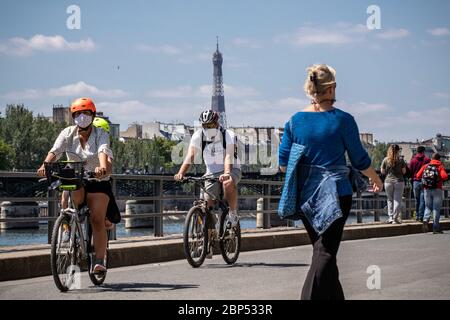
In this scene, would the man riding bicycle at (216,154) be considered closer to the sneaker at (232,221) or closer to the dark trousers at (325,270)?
the sneaker at (232,221)

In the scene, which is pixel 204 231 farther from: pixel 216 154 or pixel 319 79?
pixel 319 79

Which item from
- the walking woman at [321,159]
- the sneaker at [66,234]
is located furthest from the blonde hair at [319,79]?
the sneaker at [66,234]

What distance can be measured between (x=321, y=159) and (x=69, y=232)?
118 inches

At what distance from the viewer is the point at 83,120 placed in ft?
26.9

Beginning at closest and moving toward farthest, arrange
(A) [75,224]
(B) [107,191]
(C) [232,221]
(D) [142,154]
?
(A) [75,224] → (B) [107,191] → (C) [232,221] → (D) [142,154]

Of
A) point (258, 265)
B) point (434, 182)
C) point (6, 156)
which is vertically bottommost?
point (258, 265)

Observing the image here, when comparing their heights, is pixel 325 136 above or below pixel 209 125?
below

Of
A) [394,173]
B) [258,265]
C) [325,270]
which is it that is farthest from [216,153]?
[394,173]

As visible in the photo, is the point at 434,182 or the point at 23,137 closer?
the point at 434,182

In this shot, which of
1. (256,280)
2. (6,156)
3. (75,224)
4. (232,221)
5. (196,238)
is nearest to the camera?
(75,224)

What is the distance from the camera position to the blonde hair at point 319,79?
5895mm

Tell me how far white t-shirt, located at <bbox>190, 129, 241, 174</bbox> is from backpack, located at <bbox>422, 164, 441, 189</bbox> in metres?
9.28
